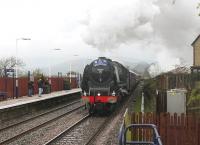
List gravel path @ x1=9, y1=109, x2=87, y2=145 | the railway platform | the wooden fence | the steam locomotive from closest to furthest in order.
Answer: the wooden fence, gravel path @ x1=9, y1=109, x2=87, y2=145, the railway platform, the steam locomotive

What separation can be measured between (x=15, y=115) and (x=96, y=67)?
5267mm

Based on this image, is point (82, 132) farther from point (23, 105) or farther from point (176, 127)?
point (23, 105)

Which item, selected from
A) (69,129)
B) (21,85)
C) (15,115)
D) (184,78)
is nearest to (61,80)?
(21,85)

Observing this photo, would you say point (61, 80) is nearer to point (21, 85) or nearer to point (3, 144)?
point (21, 85)

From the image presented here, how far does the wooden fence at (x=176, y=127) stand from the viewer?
485 inches

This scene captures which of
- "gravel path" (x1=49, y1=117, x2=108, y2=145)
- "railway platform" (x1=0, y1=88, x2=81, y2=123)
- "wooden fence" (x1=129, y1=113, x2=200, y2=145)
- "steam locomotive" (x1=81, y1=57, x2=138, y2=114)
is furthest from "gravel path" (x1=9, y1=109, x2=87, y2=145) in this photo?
"wooden fence" (x1=129, y1=113, x2=200, y2=145)

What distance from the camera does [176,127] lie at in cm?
1256

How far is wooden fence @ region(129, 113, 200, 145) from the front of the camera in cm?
1232

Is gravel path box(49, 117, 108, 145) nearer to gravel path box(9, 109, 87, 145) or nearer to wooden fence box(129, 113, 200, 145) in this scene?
gravel path box(9, 109, 87, 145)

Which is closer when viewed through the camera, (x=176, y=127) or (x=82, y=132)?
(x=176, y=127)

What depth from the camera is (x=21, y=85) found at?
37938mm

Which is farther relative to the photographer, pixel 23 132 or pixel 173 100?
pixel 23 132

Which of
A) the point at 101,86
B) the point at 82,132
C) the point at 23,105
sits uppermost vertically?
the point at 101,86

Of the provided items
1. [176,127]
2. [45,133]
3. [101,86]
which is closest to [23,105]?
[101,86]
